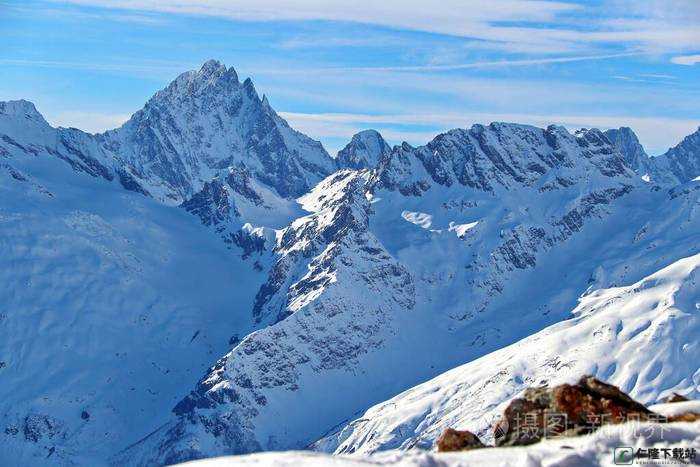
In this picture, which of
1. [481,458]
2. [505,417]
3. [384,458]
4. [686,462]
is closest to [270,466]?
[384,458]

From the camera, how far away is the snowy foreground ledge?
133 feet

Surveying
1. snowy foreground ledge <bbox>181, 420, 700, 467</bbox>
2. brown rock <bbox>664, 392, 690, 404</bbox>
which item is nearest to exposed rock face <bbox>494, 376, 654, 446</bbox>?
snowy foreground ledge <bbox>181, 420, 700, 467</bbox>

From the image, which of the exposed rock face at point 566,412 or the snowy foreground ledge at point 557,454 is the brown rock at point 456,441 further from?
the snowy foreground ledge at point 557,454

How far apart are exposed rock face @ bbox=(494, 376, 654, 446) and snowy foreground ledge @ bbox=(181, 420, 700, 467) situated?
2139 millimetres

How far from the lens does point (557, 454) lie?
134 feet

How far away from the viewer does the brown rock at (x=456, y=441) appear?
48.2 m

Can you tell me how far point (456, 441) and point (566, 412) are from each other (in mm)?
5209

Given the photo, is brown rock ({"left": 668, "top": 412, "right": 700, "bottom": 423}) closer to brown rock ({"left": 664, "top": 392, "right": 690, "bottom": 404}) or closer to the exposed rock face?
the exposed rock face

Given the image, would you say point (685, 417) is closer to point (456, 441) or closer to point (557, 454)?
point (557, 454)

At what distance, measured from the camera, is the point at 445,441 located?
161 feet

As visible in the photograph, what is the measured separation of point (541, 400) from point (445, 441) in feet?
15.3

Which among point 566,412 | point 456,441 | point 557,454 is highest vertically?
point 557,454

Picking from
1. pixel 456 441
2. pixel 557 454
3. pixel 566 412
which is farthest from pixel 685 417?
pixel 456 441

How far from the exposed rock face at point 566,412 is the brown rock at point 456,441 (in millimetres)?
1147
